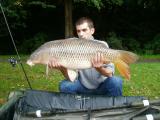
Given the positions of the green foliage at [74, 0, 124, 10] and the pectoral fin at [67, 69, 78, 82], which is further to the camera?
the green foliage at [74, 0, 124, 10]

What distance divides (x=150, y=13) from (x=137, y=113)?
849 inches

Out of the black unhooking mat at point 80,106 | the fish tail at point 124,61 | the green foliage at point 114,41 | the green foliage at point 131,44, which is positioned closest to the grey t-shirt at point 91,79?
the black unhooking mat at point 80,106

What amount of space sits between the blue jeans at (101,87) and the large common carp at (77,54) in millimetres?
572

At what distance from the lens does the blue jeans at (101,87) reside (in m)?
5.21

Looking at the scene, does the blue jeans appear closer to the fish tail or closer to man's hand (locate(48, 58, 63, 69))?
the fish tail

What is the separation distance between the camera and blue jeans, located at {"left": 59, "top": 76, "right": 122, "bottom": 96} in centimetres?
521

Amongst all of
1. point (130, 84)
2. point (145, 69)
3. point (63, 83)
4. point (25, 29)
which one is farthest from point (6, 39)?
point (63, 83)

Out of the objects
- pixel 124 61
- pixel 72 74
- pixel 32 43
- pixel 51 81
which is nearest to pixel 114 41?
pixel 32 43

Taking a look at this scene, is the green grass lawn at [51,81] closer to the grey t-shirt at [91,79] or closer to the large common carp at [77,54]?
the grey t-shirt at [91,79]

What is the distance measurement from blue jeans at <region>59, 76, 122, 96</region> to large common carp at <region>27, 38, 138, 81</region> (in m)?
0.57

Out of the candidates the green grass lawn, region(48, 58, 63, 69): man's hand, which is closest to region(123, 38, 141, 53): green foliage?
the green grass lawn

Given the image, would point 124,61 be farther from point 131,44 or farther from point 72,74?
point 131,44

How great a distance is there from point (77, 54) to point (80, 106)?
28.6 inches

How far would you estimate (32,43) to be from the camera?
892 inches
